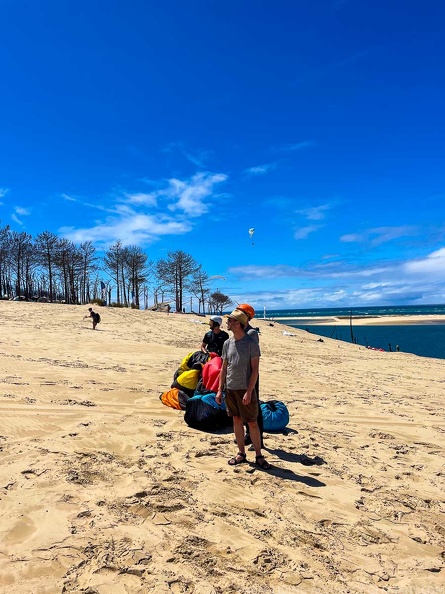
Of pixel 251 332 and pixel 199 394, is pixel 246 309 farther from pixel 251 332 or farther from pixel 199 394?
pixel 199 394

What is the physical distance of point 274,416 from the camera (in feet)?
17.7

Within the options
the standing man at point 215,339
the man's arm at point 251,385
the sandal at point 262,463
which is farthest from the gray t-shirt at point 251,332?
the standing man at point 215,339

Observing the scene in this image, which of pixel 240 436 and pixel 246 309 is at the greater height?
pixel 246 309

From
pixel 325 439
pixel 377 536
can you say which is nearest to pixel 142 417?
pixel 325 439

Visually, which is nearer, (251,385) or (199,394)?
(251,385)

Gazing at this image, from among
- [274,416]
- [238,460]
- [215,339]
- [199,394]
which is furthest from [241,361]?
[215,339]

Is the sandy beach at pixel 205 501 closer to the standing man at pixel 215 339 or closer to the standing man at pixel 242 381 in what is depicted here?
the standing man at pixel 242 381

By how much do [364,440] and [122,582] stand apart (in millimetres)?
3949

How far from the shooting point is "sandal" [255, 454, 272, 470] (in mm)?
4111

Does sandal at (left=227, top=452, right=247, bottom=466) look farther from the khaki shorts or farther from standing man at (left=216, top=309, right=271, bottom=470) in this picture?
the khaki shorts

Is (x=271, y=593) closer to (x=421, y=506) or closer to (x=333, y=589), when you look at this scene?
(x=333, y=589)

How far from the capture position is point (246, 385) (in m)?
4.16

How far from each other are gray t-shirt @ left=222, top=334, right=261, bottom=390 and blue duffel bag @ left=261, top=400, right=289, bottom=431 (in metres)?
1.45

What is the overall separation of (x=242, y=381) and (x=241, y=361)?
0.22 metres
